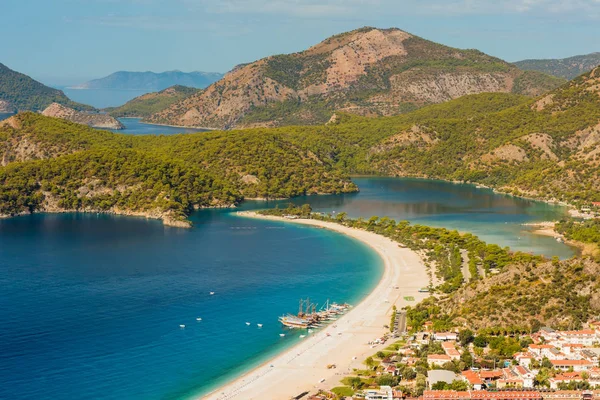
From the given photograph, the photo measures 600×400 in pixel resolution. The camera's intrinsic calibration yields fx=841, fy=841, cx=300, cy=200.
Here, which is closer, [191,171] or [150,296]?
[150,296]

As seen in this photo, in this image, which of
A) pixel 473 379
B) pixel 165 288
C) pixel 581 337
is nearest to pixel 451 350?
pixel 473 379

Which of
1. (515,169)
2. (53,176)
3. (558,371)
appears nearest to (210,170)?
(53,176)

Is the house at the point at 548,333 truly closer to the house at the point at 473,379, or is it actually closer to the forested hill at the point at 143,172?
the house at the point at 473,379

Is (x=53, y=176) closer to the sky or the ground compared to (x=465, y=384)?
closer to the sky

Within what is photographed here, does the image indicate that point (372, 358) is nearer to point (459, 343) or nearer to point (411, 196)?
point (459, 343)

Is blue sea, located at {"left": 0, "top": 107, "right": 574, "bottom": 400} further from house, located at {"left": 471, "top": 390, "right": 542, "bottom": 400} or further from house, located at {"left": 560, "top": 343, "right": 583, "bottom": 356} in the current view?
house, located at {"left": 560, "top": 343, "right": 583, "bottom": 356}

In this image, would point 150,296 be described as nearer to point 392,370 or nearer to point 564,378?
point 392,370

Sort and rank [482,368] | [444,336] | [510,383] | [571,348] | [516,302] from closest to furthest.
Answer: [510,383] < [482,368] < [571,348] < [444,336] < [516,302]
